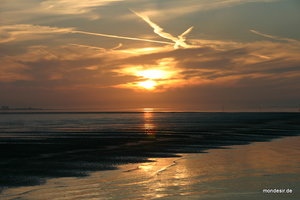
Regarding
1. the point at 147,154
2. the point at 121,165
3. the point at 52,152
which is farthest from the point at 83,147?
the point at 121,165

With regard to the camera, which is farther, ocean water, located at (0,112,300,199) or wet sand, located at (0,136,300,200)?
ocean water, located at (0,112,300,199)

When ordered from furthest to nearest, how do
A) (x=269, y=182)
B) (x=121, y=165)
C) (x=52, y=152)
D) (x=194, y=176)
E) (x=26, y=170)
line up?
1. (x=52, y=152)
2. (x=121, y=165)
3. (x=26, y=170)
4. (x=194, y=176)
5. (x=269, y=182)

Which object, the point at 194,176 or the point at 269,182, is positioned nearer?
the point at 269,182

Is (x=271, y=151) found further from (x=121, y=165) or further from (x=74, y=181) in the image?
(x=74, y=181)

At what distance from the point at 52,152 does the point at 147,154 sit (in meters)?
6.75

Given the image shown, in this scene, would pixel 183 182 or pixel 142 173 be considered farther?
pixel 142 173

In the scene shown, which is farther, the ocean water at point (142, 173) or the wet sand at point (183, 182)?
the ocean water at point (142, 173)

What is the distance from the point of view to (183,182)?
1616 centimetres

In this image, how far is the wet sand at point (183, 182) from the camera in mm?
13867

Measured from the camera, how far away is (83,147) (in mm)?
30578

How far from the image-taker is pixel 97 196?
44.9 feet

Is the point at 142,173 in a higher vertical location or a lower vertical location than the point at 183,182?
higher

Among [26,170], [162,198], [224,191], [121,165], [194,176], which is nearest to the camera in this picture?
[162,198]

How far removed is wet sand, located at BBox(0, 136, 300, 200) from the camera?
13.9 m
